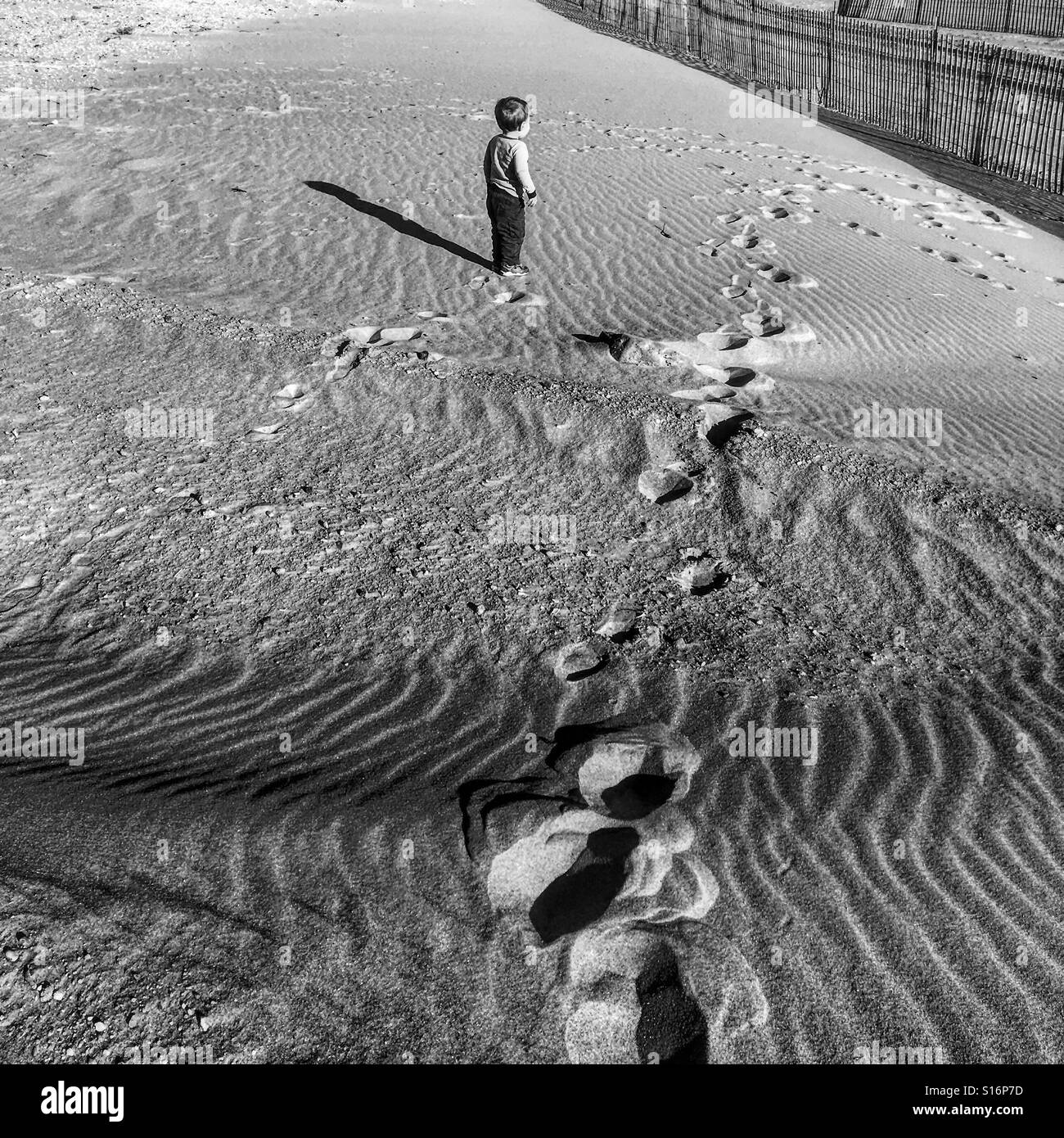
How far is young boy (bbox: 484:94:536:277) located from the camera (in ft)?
25.0

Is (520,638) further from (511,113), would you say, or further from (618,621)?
(511,113)

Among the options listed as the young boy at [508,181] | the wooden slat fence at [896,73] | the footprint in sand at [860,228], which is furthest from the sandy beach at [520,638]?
the wooden slat fence at [896,73]

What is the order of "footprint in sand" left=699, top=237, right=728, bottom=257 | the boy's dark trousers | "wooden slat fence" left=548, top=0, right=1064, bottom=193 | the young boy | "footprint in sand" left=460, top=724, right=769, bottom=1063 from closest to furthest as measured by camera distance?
"footprint in sand" left=460, top=724, right=769, bottom=1063
the young boy
the boy's dark trousers
"footprint in sand" left=699, top=237, right=728, bottom=257
"wooden slat fence" left=548, top=0, right=1064, bottom=193

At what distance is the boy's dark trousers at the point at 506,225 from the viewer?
816cm

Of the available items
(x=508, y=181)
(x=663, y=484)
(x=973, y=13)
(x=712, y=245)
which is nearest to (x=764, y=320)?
(x=712, y=245)

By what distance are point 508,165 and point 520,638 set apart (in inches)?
196

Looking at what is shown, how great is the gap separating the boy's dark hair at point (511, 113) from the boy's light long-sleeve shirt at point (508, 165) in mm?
144

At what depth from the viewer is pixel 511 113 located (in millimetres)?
7566

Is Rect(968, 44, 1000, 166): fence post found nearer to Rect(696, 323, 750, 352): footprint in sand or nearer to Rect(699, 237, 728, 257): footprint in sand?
Rect(699, 237, 728, 257): footprint in sand

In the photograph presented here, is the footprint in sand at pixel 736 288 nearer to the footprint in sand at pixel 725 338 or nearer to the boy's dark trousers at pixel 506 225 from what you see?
the footprint in sand at pixel 725 338

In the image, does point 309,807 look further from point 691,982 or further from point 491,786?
point 691,982

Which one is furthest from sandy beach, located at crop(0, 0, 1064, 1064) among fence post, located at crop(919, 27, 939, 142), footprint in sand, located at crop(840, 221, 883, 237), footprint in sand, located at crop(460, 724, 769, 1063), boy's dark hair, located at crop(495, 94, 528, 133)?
fence post, located at crop(919, 27, 939, 142)

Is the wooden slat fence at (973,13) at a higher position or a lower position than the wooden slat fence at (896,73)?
higher
